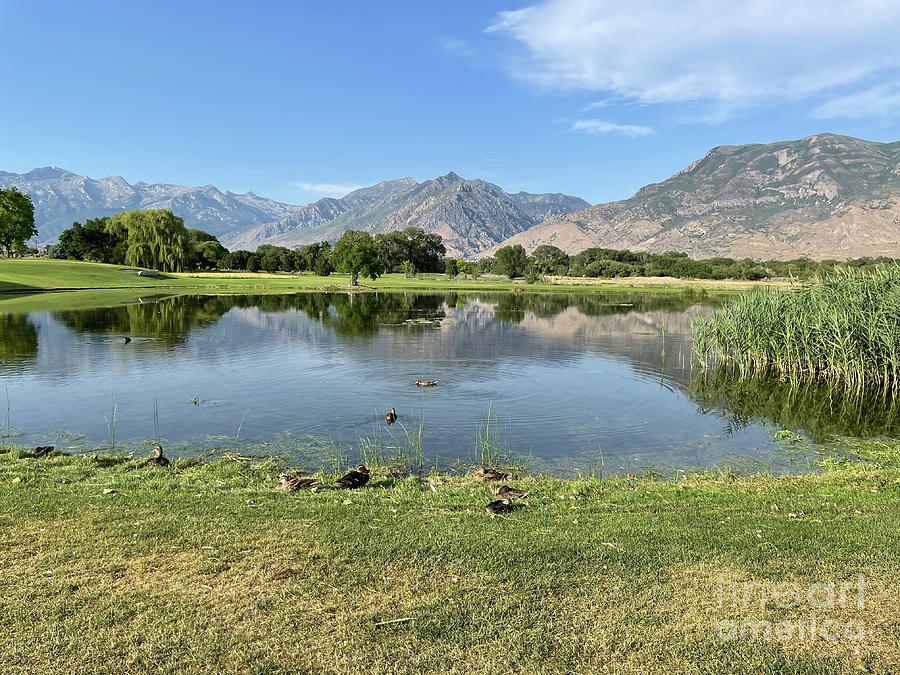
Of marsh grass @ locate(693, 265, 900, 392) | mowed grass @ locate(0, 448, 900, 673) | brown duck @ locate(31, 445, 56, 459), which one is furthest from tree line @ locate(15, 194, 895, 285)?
brown duck @ locate(31, 445, 56, 459)

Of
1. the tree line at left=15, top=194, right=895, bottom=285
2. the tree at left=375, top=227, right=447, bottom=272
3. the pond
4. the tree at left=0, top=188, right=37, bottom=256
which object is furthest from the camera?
the tree at left=375, top=227, right=447, bottom=272

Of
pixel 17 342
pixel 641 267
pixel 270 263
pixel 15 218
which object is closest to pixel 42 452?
pixel 17 342

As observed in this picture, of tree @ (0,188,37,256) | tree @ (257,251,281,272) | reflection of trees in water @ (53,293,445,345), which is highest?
tree @ (0,188,37,256)

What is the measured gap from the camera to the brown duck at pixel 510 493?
10.4 meters

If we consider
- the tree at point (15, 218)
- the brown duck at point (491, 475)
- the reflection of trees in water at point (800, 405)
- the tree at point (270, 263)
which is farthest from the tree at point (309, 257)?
the brown duck at point (491, 475)

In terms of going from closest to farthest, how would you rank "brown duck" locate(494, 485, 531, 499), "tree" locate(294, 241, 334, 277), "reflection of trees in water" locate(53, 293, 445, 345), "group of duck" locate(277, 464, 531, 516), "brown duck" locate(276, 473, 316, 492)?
"group of duck" locate(277, 464, 531, 516) < "brown duck" locate(494, 485, 531, 499) < "brown duck" locate(276, 473, 316, 492) < "reflection of trees in water" locate(53, 293, 445, 345) < "tree" locate(294, 241, 334, 277)

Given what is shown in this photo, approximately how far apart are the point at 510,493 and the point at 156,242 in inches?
4558

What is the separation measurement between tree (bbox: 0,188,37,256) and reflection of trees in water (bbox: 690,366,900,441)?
347ft

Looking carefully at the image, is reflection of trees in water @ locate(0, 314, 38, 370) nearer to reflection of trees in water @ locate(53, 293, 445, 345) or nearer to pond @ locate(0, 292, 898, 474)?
pond @ locate(0, 292, 898, 474)

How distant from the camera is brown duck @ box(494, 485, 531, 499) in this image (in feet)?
34.2

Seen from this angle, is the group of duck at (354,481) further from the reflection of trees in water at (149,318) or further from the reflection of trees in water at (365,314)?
the reflection of trees in water at (365,314)

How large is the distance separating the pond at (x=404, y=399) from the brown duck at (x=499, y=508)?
4330mm

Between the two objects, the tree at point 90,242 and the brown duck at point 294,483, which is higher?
the tree at point 90,242

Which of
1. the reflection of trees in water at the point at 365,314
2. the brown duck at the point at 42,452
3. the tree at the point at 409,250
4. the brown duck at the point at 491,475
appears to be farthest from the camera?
the tree at the point at 409,250
